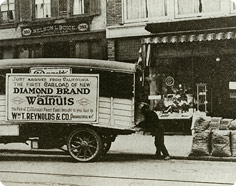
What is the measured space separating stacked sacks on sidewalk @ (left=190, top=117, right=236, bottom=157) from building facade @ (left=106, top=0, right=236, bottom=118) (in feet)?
1.24

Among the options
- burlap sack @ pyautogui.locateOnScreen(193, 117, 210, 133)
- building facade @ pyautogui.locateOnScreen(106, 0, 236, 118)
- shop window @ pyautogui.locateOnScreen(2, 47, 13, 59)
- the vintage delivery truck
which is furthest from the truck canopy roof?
burlap sack @ pyautogui.locateOnScreen(193, 117, 210, 133)

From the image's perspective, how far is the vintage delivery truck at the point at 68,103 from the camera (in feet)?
19.9

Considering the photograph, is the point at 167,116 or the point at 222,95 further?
the point at 167,116

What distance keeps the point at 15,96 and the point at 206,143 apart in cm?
231

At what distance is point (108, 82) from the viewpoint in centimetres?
622

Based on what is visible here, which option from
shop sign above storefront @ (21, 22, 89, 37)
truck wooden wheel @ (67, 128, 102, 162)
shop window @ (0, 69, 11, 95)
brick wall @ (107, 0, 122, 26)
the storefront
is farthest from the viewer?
truck wooden wheel @ (67, 128, 102, 162)

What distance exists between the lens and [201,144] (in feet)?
20.2

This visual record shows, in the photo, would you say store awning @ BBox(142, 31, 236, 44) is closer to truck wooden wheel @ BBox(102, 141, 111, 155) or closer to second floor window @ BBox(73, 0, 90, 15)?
second floor window @ BBox(73, 0, 90, 15)

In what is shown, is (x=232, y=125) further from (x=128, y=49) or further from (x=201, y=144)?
(x=128, y=49)

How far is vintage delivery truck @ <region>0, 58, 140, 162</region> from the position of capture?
606cm

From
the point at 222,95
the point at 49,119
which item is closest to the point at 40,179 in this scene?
the point at 49,119

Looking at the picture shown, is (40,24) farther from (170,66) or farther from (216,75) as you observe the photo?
(216,75)

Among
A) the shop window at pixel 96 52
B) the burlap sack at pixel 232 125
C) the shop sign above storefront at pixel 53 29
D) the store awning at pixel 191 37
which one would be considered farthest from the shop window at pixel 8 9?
the burlap sack at pixel 232 125

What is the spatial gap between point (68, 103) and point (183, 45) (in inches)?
63.4
